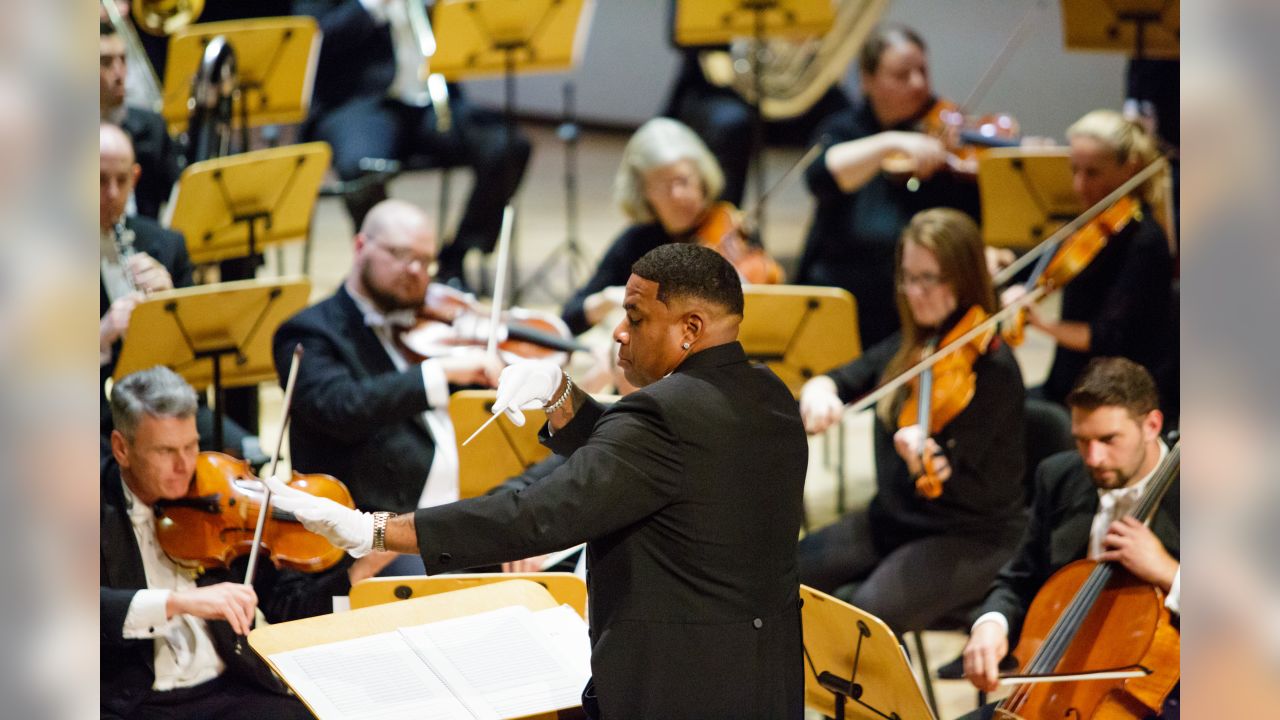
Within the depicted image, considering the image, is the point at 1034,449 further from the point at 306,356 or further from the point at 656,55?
the point at 656,55

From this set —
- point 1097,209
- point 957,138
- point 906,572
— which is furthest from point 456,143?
point 906,572

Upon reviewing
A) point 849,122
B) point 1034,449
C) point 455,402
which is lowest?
point 1034,449

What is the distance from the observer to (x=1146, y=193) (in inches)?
155

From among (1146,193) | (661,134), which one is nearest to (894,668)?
(1146,193)

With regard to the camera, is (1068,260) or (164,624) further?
(1068,260)

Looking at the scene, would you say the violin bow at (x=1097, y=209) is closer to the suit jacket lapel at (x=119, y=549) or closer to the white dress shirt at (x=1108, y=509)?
the white dress shirt at (x=1108, y=509)

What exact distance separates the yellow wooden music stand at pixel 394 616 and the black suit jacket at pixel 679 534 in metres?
0.24

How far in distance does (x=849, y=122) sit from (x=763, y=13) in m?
0.62

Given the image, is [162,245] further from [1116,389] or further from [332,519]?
[1116,389]

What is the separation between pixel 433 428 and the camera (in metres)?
3.62

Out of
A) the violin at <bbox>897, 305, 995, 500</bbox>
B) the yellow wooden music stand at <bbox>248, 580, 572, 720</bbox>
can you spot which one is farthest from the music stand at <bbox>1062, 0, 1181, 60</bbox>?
the yellow wooden music stand at <bbox>248, 580, 572, 720</bbox>

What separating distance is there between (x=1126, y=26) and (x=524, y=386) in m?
3.51

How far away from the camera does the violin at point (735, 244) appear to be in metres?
4.21

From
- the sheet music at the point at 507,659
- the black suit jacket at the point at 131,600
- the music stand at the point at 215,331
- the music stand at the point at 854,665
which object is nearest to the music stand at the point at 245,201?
the music stand at the point at 215,331
